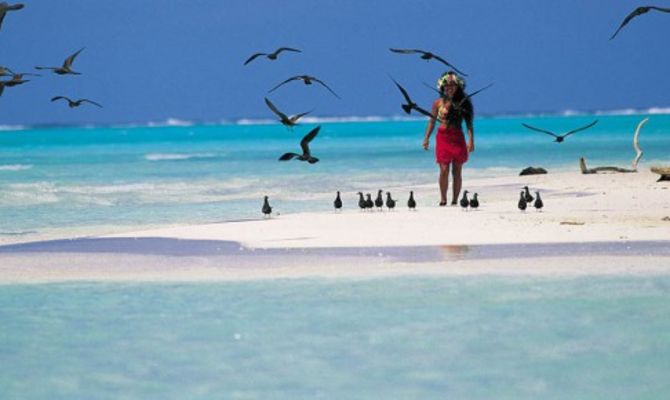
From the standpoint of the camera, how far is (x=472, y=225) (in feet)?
48.1

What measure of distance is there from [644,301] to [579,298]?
46 cm

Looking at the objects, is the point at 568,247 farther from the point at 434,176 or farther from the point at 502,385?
the point at 434,176

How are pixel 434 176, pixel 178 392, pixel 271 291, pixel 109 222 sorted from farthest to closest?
pixel 434 176 < pixel 109 222 < pixel 271 291 < pixel 178 392

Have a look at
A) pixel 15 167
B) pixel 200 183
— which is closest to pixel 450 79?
pixel 200 183

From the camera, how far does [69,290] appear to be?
10.9m

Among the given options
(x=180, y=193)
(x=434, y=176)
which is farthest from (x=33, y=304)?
(x=434, y=176)

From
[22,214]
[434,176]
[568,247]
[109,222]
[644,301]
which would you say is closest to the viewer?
[644,301]

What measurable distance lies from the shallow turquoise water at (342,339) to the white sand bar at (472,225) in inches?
105

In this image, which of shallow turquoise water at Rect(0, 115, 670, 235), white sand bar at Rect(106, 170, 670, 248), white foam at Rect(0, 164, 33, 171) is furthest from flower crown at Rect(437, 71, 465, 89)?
white foam at Rect(0, 164, 33, 171)

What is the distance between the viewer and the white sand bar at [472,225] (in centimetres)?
1352

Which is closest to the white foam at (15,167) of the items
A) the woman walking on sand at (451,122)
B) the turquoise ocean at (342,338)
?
the woman walking on sand at (451,122)

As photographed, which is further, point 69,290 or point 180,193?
point 180,193

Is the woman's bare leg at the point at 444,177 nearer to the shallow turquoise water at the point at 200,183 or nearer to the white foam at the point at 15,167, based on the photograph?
the shallow turquoise water at the point at 200,183

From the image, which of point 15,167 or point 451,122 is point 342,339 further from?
point 15,167
